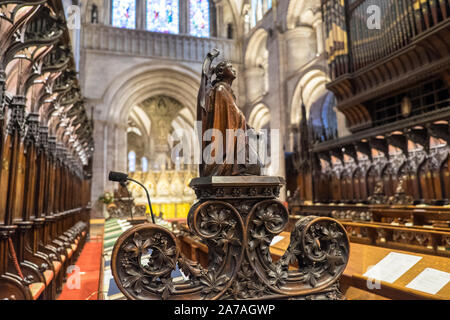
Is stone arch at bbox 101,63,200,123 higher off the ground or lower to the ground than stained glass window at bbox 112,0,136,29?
lower

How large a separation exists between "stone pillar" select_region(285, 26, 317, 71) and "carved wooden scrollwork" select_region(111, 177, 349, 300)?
1322 centimetres

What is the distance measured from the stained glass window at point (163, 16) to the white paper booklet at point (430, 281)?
1919cm

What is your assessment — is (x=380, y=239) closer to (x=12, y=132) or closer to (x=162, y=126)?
(x=12, y=132)

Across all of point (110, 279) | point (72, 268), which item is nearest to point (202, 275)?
point (110, 279)

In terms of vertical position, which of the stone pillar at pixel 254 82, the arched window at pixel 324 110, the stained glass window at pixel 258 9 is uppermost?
the stained glass window at pixel 258 9

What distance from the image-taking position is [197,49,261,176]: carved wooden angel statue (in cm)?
164

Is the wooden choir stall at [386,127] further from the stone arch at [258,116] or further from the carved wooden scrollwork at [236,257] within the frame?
the stone arch at [258,116]

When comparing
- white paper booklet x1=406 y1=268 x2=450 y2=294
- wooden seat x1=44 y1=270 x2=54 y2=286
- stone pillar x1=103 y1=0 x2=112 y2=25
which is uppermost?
stone pillar x1=103 y1=0 x2=112 y2=25

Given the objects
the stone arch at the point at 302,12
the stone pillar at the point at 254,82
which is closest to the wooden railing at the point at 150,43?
the stone pillar at the point at 254,82

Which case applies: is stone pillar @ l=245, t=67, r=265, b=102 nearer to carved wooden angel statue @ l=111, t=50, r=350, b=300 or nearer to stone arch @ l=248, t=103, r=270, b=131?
stone arch @ l=248, t=103, r=270, b=131

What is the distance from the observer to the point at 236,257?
4.91 ft

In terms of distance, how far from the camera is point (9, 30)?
2363 millimetres

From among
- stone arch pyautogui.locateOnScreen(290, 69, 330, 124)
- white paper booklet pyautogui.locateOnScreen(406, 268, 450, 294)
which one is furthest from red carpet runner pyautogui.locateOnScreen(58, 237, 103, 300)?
stone arch pyautogui.locateOnScreen(290, 69, 330, 124)

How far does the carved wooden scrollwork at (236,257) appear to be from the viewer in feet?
4.42
